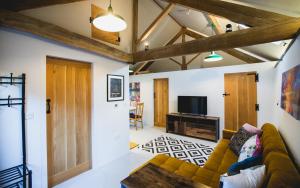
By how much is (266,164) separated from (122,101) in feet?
9.36

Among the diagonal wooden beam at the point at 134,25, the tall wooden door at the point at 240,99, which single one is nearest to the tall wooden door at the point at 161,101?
the tall wooden door at the point at 240,99

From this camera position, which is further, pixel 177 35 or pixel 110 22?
pixel 177 35

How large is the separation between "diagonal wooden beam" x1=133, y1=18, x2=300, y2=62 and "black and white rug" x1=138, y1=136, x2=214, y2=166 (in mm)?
2204

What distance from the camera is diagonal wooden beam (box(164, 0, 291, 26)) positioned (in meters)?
2.12

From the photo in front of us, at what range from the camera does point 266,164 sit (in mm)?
1346

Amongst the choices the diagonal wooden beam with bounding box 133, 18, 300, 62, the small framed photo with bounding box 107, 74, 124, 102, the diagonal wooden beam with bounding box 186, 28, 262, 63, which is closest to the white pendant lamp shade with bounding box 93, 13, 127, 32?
the diagonal wooden beam with bounding box 133, 18, 300, 62

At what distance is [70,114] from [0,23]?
154cm

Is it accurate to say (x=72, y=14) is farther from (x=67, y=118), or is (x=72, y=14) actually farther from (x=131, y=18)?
(x=67, y=118)

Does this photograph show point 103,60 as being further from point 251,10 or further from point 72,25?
point 251,10

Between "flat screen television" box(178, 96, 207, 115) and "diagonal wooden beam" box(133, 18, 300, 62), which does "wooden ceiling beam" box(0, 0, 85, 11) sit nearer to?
"diagonal wooden beam" box(133, 18, 300, 62)

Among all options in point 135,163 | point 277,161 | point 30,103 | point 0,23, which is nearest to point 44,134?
point 30,103

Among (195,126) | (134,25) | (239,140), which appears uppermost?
(134,25)

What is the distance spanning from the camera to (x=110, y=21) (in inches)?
70.4

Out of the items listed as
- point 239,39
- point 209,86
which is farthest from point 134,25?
point 209,86
